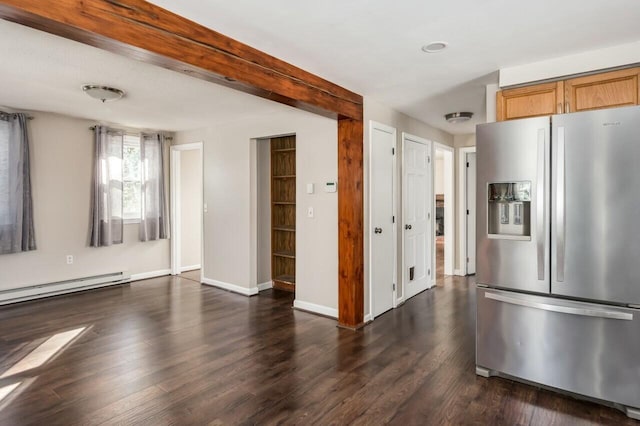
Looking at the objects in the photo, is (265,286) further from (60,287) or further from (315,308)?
(60,287)

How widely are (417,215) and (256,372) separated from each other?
3203mm

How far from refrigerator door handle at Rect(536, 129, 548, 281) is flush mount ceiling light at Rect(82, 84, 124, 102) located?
3.69m

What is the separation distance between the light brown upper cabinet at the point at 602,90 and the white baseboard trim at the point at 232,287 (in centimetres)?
408

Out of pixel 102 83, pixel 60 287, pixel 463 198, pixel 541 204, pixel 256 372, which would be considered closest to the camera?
pixel 541 204

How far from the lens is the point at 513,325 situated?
266cm

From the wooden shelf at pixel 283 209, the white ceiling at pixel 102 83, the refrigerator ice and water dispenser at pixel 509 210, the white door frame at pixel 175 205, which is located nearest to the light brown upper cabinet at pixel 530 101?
the refrigerator ice and water dispenser at pixel 509 210

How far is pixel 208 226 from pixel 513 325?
4.36m

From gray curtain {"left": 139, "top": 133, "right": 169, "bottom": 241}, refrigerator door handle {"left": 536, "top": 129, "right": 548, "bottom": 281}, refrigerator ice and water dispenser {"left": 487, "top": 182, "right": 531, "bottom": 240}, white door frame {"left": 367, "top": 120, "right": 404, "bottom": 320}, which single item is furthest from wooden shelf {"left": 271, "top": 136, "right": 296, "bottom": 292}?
refrigerator door handle {"left": 536, "top": 129, "right": 548, "bottom": 281}

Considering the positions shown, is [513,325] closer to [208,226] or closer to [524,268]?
[524,268]

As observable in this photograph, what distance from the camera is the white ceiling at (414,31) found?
210 cm

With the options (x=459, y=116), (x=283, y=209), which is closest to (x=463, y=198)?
(x=459, y=116)

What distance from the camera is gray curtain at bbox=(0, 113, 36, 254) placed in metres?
4.54

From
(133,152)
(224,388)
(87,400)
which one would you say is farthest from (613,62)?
(133,152)

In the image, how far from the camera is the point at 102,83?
3.49 metres
